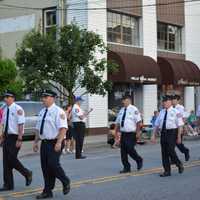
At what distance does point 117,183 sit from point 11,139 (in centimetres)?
233

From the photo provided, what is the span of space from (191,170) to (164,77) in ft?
62.9

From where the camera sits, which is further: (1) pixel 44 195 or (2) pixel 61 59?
(2) pixel 61 59

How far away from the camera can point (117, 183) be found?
11.2 m

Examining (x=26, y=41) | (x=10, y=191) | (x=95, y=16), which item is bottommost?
(x=10, y=191)

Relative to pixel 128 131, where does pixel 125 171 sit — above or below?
below

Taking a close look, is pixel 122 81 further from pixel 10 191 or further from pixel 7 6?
pixel 10 191

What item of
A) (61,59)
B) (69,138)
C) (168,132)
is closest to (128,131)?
(168,132)

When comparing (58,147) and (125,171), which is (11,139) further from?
(125,171)

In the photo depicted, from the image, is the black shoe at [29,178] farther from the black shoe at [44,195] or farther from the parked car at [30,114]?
the parked car at [30,114]

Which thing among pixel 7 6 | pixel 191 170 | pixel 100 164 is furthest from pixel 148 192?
pixel 7 6

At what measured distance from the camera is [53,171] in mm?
9438

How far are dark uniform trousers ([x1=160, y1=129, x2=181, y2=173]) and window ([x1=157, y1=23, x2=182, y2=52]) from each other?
20922mm

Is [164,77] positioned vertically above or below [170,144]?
above

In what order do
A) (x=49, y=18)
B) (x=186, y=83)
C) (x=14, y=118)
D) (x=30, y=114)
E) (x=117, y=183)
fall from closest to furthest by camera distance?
1. (x=14, y=118)
2. (x=117, y=183)
3. (x=30, y=114)
4. (x=49, y=18)
5. (x=186, y=83)
